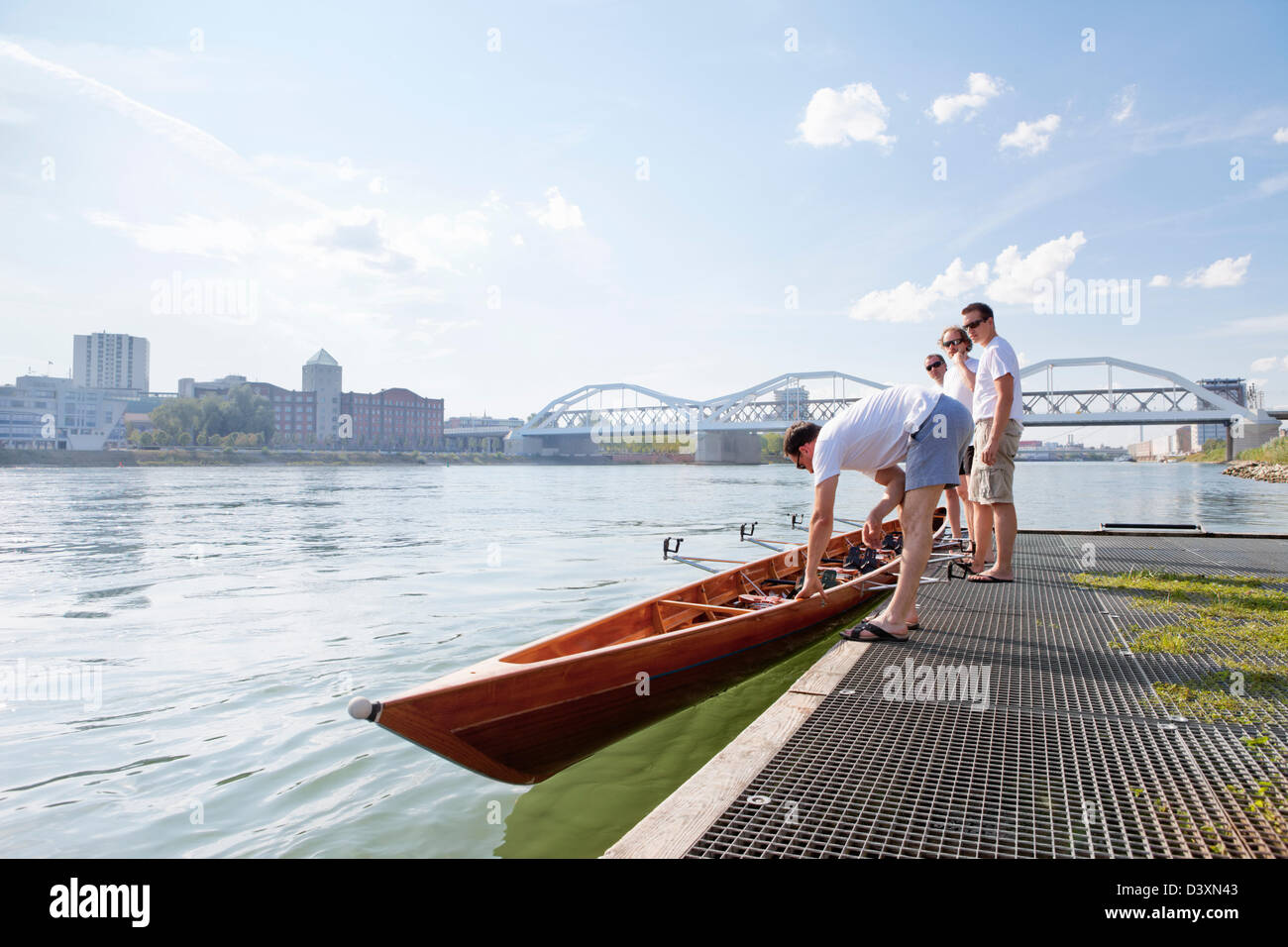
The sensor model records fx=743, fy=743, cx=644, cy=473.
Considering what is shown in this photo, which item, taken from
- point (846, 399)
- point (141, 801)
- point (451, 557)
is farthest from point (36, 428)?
point (141, 801)

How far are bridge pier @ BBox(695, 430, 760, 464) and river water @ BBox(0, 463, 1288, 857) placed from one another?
295ft

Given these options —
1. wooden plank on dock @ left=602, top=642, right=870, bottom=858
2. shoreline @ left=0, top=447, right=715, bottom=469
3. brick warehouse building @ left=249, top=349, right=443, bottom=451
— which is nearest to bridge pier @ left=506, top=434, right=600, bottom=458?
shoreline @ left=0, top=447, right=715, bottom=469

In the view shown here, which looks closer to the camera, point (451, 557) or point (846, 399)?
point (451, 557)

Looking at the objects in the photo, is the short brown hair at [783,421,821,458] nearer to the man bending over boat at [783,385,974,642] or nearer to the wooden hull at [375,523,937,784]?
the man bending over boat at [783,385,974,642]

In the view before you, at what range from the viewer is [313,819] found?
3.94 meters

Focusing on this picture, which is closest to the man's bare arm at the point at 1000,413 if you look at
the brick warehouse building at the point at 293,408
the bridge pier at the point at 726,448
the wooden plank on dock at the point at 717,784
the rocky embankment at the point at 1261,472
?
the wooden plank on dock at the point at 717,784

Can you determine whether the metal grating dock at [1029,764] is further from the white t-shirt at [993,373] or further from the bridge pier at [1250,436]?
the bridge pier at [1250,436]

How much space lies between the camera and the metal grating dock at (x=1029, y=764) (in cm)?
231

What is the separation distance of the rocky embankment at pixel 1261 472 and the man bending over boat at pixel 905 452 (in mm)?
57777

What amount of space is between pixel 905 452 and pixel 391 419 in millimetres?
155522

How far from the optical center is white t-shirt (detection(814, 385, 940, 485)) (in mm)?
4457

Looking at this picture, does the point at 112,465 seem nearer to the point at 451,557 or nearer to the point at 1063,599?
the point at 451,557
